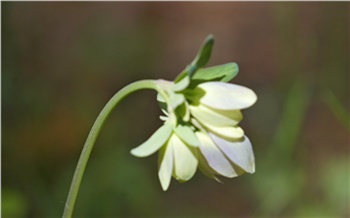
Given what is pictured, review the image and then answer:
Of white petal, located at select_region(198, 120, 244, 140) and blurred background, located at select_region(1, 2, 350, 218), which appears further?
blurred background, located at select_region(1, 2, 350, 218)

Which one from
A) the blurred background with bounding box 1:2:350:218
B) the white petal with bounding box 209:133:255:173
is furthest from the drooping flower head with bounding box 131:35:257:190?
the blurred background with bounding box 1:2:350:218

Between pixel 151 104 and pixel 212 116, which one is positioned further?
pixel 151 104

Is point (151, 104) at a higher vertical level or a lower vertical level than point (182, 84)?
lower

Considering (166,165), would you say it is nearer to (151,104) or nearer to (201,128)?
(201,128)

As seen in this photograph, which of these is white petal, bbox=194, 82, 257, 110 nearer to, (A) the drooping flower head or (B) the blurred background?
(A) the drooping flower head

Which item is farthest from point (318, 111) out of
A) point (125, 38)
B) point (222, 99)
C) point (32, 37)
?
point (222, 99)

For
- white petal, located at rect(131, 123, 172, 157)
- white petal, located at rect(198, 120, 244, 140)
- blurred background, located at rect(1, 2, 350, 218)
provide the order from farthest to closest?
blurred background, located at rect(1, 2, 350, 218), white petal, located at rect(198, 120, 244, 140), white petal, located at rect(131, 123, 172, 157)

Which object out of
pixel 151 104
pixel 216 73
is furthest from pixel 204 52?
pixel 151 104

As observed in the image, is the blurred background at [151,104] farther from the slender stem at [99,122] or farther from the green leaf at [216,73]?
the slender stem at [99,122]
